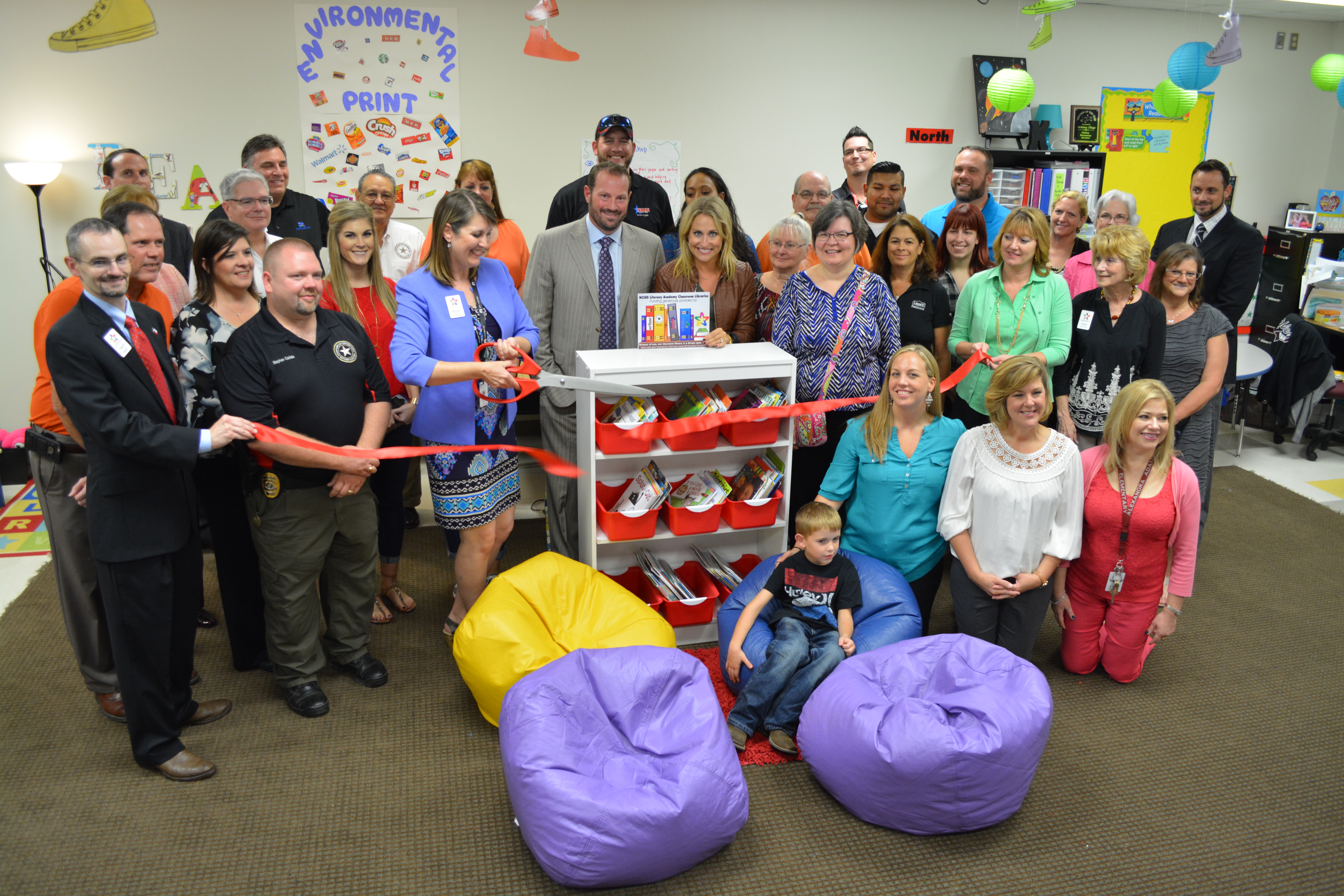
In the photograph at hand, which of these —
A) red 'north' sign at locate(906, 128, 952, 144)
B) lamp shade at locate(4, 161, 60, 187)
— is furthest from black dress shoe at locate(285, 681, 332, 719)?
red 'north' sign at locate(906, 128, 952, 144)

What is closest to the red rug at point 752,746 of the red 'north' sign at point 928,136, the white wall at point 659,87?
the white wall at point 659,87

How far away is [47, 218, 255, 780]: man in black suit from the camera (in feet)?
7.45

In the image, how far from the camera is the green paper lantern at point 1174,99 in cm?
572

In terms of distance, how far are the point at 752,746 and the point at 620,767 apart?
68cm

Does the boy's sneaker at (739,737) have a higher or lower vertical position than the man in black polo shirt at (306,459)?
lower

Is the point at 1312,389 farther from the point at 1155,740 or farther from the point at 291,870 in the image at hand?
the point at 291,870

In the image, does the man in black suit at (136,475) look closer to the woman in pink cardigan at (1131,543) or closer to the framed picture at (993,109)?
the woman in pink cardigan at (1131,543)

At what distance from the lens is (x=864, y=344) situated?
3.44 metres

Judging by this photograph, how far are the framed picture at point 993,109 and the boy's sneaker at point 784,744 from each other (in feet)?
17.6

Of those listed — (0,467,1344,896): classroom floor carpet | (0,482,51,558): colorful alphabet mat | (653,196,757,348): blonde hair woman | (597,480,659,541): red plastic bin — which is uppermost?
(653,196,757,348): blonde hair woman

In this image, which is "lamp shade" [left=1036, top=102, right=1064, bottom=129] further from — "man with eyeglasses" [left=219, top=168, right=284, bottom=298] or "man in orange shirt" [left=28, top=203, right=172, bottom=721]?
"man in orange shirt" [left=28, top=203, right=172, bottom=721]

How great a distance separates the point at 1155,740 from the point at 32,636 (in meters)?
4.33

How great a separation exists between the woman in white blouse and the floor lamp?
15.9ft

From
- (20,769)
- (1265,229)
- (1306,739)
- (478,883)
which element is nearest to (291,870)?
(478,883)
